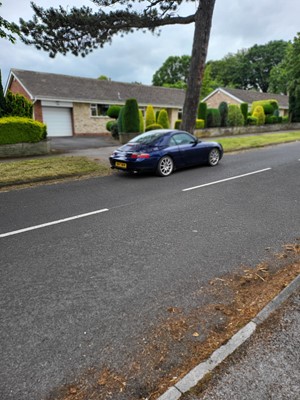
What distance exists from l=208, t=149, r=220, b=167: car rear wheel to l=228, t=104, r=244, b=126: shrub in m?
15.2

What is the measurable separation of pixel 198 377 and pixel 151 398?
338 millimetres

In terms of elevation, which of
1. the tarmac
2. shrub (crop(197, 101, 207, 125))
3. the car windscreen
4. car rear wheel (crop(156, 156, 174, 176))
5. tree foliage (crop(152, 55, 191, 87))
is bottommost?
the tarmac

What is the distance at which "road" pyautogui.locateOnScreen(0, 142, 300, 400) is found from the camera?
214cm

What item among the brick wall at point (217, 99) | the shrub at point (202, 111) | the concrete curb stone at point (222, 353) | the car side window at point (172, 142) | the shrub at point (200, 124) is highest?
the brick wall at point (217, 99)

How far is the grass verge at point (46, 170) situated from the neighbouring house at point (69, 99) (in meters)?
13.9

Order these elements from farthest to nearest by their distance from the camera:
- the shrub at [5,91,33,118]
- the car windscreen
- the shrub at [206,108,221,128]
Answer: the shrub at [206,108,221,128] → the shrub at [5,91,33,118] → the car windscreen

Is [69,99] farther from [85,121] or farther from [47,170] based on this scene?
[47,170]

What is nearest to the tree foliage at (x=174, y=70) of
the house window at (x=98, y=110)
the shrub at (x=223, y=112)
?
the house window at (x=98, y=110)

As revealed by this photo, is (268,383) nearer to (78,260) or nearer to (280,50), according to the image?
(78,260)

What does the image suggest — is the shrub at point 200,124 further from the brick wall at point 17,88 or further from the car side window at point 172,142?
the brick wall at point 17,88

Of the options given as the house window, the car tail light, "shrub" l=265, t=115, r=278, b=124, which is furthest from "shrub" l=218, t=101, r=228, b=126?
the car tail light

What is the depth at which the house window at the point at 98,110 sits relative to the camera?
25.3 metres

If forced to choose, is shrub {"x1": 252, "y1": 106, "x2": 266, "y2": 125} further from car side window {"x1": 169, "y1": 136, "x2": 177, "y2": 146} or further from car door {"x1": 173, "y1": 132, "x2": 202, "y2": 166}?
car side window {"x1": 169, "y1": 136, "x2": 177, "y2": 146}

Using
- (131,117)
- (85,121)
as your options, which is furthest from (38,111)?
(131,117)
